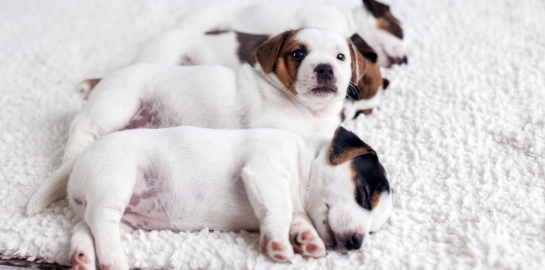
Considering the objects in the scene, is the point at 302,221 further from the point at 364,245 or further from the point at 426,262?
the point at 426,262

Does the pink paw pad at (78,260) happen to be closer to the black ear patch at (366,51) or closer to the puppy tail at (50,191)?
the puppy tail at (50,191)

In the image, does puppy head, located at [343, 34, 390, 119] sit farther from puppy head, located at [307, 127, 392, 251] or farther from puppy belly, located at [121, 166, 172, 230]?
puppy belly, located at [121, 166, 172, 230]

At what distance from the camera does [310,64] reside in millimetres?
3043

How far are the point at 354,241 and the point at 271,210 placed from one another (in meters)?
0.37

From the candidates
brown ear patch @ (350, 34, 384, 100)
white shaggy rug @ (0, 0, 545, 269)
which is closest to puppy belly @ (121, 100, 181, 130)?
white shaggy rug @ (0, 0, 545, 269)

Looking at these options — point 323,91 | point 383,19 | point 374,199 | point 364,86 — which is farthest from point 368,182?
point 383,19

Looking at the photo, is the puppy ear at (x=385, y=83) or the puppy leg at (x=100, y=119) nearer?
the puppy leg at (x=100, y=119)

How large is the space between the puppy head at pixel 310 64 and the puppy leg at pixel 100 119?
86 cm

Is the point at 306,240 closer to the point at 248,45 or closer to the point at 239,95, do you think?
the point at 239,95

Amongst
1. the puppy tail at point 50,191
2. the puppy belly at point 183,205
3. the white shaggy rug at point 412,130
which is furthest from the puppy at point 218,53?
the puppy belly at point 183,205

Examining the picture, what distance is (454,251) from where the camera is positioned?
227cm

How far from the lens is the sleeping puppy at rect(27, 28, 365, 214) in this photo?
123 inches

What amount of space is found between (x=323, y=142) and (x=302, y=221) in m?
0.47

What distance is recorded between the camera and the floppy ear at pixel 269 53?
3.23 m
